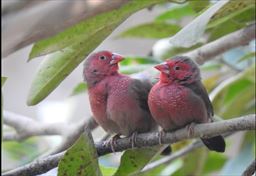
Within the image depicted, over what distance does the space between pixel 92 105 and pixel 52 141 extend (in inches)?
44.0

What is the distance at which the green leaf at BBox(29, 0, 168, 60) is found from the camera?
126 centimetres

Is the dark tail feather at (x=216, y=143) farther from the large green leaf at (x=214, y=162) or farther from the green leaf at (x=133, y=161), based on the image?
the large green leaf at (x=214, y=162)

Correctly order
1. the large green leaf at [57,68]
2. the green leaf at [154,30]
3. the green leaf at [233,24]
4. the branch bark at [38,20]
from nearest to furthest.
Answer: the branch bark at [38,20], the large green leaf at [57,68], the green leaf at [233,24], the green leaf at [154,30]

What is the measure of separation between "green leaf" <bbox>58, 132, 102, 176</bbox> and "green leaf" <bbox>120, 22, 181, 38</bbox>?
118 centimetres

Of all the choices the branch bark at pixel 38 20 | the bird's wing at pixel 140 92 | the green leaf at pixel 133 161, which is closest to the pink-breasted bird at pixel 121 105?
the bird's wing at pixel 140 92

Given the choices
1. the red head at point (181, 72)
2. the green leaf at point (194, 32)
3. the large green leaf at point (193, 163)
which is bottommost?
the large green leaf at point (193, 163)

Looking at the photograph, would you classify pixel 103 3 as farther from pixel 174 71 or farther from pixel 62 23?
pixel 174 71

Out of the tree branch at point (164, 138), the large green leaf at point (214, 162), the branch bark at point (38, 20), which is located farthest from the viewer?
the large green leaf at point (214, 162)

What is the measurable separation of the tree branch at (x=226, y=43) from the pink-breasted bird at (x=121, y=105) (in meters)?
0.21

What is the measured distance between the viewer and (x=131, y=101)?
72.5 inches

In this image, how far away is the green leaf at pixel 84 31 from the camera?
1262mm

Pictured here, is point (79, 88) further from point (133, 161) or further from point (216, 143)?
point (133, 161)

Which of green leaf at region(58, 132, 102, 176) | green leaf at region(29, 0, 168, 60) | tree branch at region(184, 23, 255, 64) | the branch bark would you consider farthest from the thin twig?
the branch bark

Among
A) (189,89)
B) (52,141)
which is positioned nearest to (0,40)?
(189,89)
